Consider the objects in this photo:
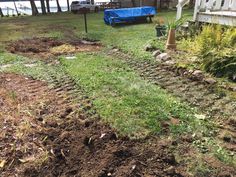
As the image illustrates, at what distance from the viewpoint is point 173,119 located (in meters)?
3.43

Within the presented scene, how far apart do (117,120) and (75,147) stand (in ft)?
2.30

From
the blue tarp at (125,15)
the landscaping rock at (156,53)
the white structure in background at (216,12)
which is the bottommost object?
the landscaping rock at (156,53)

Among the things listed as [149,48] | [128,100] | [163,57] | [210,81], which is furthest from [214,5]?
[128,100]

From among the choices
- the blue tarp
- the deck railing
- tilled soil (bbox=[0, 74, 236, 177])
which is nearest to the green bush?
the deck railing

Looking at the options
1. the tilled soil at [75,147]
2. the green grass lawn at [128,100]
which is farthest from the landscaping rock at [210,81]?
the tilled soil at [75,147]

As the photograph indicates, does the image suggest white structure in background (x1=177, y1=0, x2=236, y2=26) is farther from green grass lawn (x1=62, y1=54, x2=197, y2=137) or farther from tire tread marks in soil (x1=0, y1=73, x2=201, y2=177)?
tire tread marks in soil (x1=0, y1=73, x2=201, y2=177)

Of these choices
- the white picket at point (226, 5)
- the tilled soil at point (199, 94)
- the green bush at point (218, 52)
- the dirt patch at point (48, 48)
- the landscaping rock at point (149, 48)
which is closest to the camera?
the tilled soil at point (199, 94)

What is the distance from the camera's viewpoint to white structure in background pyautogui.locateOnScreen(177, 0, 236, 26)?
19.9 ft

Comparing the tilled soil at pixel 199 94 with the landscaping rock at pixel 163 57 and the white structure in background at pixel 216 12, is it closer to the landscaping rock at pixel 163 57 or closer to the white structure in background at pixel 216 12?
the landscaping rock at pixel 163 57

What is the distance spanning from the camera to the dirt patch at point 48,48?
7422mm

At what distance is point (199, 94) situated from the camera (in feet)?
13.5

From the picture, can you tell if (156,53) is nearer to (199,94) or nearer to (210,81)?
(210,81)

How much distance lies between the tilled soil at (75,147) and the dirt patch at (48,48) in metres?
3.59

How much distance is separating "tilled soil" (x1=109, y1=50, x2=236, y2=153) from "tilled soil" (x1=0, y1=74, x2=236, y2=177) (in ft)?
1.91
